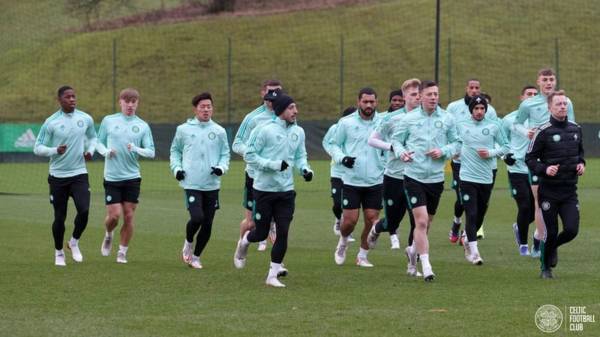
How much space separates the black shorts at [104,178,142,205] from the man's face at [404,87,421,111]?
365 cm

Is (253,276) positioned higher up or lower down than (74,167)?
lower down

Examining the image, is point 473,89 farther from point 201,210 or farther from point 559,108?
point 201,210

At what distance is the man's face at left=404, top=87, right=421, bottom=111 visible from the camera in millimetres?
13258

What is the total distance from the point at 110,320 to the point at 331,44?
52131mm

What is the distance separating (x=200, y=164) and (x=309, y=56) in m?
45.9

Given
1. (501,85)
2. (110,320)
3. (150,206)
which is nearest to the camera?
(110,320)

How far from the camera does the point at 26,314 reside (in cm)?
1016

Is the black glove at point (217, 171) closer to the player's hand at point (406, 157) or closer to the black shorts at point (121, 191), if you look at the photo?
the black shorts at point (121, 191)

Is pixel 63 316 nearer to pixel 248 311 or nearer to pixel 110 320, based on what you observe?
pixel 110 320

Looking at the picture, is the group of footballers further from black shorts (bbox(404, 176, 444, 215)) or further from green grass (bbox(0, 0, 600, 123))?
green grass (bbox(0, 0, 600, 123))

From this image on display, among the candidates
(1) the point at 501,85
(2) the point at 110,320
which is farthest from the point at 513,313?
(1) the point at 501,85

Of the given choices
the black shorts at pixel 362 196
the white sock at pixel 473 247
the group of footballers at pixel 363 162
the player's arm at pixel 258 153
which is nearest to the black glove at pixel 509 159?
the group of footballers at pixel 363 162

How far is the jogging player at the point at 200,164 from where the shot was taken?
545 inches

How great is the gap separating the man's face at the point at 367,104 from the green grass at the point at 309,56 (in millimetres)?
37636
